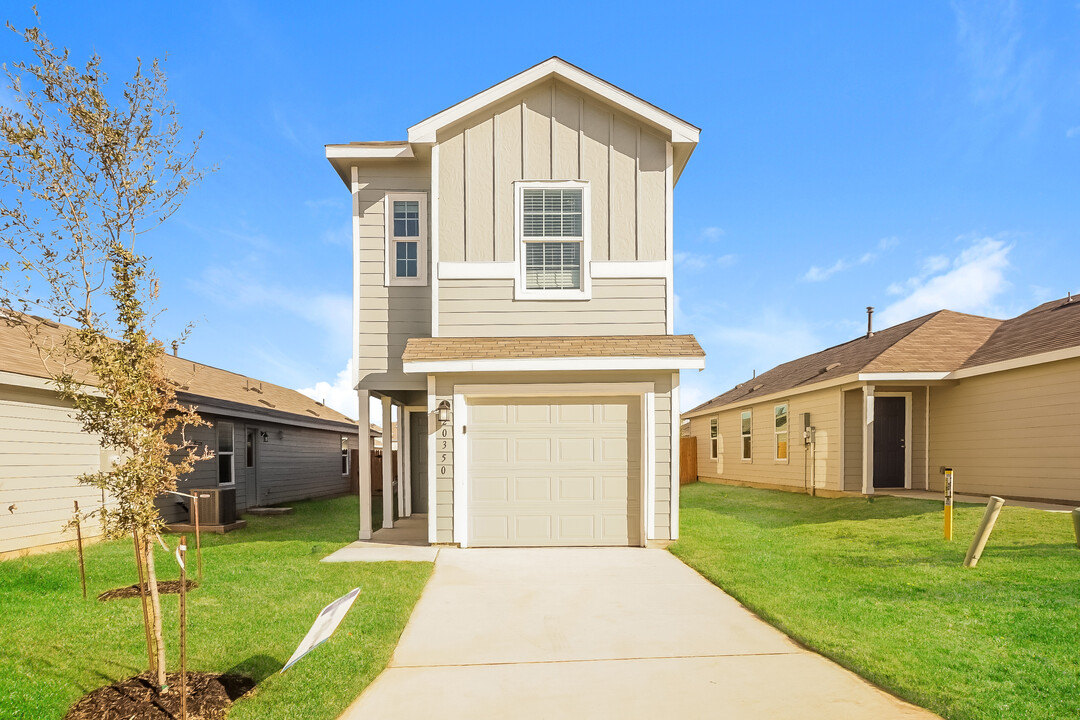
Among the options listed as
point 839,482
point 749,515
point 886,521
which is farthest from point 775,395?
point 886,521

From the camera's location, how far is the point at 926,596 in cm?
670

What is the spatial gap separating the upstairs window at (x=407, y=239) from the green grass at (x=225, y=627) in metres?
4.58

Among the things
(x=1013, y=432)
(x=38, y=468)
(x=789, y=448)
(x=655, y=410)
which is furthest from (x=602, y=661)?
(x=789, y=448)

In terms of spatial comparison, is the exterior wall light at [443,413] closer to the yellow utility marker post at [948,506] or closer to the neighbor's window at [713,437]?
the yellow utility marker post at [948,506]

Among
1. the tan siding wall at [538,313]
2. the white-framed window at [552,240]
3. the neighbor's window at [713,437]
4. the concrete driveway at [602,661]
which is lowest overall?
the neighbor's window at [713,437]

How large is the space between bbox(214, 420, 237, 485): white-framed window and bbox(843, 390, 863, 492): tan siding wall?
49.2 feet

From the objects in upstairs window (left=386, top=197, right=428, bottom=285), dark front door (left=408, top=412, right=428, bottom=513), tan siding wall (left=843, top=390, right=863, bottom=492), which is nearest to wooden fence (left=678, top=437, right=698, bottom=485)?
tan siding wall (left=843, top=390, right=863, bottom=492)

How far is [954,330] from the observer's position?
53.5 feet

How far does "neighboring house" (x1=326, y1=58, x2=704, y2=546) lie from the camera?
958 cm

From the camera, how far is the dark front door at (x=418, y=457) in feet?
43.8

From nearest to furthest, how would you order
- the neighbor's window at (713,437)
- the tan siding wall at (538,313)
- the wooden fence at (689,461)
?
the tan siding wall at (538,313), the neighbor's window at (713,437), the wooden fence at (689,461)

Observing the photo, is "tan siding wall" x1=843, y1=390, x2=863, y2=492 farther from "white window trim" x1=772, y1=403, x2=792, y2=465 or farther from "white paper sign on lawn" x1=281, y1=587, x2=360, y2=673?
"white paper sign on lawn" x1=281, y1=587, x2=360, y2=673

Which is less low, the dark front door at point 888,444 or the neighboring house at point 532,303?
the neighboring house at point 532,303

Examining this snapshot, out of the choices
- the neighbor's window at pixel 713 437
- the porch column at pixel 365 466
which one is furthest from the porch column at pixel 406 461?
the neighbor's window at pixel 713 437
